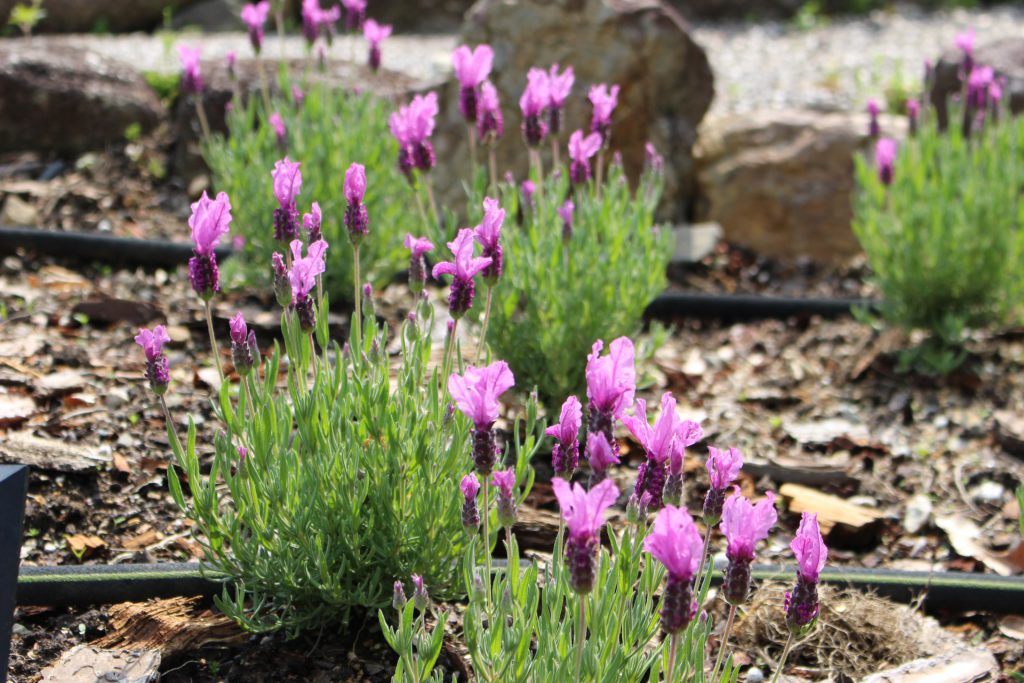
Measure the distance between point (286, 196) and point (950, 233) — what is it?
2538 mm

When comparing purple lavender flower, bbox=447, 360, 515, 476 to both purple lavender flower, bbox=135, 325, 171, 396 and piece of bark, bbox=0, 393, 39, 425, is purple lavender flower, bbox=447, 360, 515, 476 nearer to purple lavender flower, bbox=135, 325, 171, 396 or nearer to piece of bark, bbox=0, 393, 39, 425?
purple lavender flower, bbox=135, 325, 171, 396

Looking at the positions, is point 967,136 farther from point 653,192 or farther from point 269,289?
point 269,289

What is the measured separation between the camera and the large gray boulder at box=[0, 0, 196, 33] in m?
8.06

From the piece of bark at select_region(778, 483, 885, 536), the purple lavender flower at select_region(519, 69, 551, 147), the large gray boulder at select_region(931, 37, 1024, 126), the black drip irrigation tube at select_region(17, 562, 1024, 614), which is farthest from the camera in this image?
the large gray boulder at select_region(931, 37, 1024, 126)

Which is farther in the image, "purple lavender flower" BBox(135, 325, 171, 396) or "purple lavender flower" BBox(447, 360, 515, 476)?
"purple lavender flower" BBox(135, 325, 171, 396)

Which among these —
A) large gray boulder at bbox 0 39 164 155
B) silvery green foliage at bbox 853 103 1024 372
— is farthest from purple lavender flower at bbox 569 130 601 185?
large gray boulder at bbox 0 39 164 155

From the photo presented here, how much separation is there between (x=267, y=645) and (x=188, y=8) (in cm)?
751

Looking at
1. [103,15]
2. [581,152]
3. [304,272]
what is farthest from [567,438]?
[103,15]

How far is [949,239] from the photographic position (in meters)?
3.83

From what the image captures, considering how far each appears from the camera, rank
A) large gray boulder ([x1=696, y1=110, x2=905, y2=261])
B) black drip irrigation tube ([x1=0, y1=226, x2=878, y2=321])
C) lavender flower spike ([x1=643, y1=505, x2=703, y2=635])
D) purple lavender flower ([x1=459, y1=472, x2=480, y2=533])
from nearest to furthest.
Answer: lavender flower spike ([x1=643, y1=505, x2=703, y2=635]), purple lavender flower ([x1=459, y1=472, x2=480, y2=533]), black drip irrigation tube ([x1=0, y1=226, x2=878, y2=321]), large gray boulder ([x1=696, y1=110, x2=905, y2=261])

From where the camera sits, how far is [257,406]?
2104 millimetres

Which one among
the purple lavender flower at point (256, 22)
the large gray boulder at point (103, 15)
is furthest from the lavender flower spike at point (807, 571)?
the large gray boulder at point (103, 15)

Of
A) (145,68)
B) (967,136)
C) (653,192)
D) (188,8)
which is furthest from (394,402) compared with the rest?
(188,8)

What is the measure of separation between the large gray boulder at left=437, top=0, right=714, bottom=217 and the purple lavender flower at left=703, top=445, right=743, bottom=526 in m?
3.17
